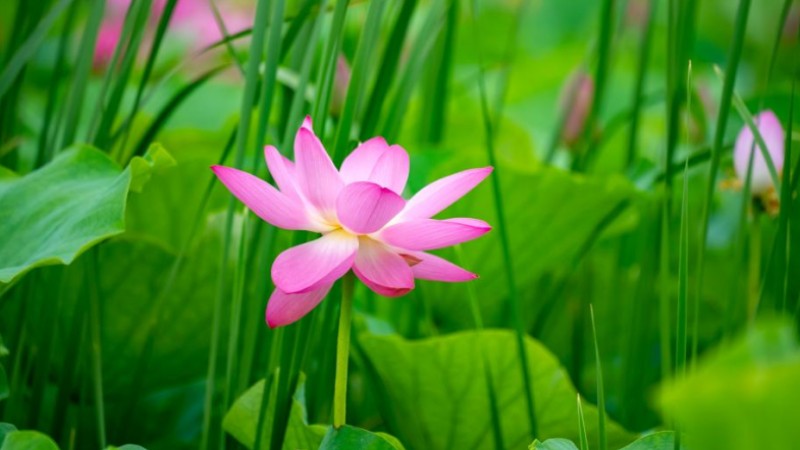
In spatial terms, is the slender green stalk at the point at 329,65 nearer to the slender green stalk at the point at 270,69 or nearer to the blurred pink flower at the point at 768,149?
the slender green stalk at the point at 270,69

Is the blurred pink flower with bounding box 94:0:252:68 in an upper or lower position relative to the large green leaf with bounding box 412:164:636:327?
upper

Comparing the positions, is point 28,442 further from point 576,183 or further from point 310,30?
point 576,183

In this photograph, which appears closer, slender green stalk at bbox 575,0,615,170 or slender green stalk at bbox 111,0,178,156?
slender green stalk at bbox 111,0,178,156

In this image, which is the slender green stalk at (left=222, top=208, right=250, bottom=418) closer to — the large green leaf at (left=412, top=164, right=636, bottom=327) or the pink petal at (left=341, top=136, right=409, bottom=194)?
the pink petal at (left=341, top=136, right=409, bottom=194)

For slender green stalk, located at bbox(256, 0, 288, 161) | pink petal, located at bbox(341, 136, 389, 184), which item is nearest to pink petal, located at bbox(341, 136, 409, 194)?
pink petal, located at bbox(341, 136, 389, 184)

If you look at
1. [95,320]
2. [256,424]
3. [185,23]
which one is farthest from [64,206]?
[185,23]

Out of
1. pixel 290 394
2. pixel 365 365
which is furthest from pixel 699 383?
pixel 365 365

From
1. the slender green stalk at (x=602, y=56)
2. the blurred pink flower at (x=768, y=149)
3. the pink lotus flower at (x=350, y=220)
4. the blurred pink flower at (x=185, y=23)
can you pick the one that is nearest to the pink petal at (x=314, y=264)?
the pink lotus flower at (x=350, y=220)
